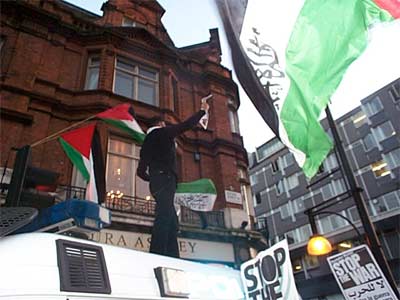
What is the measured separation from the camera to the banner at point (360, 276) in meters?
3.93

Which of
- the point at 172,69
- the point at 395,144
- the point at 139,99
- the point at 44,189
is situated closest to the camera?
the point at 44,189

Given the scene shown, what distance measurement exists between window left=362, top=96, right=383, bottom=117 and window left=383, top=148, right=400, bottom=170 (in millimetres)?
4636

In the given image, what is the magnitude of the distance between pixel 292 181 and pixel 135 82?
29.7 meters

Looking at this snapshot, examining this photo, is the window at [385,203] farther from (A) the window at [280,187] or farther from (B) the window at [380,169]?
(A) the window at [280,187]

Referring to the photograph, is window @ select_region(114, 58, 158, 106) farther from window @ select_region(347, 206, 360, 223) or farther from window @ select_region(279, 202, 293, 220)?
window @ select_region(279, 202, 293, 220)

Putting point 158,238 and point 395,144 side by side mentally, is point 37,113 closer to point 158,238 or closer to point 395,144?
point 158,238

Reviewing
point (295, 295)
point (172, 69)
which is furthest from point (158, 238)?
point (172, 69)

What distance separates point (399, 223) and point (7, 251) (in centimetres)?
3157

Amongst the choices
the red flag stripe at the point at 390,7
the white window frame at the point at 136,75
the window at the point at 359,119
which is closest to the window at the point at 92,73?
the white window frame at the point at 136,75

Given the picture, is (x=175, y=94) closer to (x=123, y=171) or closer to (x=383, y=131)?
(x=123, y=171)

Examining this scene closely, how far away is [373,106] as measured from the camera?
32.8 meters

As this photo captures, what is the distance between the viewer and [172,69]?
13875 mm

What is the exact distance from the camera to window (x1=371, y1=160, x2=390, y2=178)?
98.9 feet

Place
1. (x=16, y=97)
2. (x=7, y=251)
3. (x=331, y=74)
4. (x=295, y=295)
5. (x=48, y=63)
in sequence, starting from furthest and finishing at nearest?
(x=48, y=63), (x=16, y=97), (x=331, y=74), (x=295, y=295), (x=7, y=251)
